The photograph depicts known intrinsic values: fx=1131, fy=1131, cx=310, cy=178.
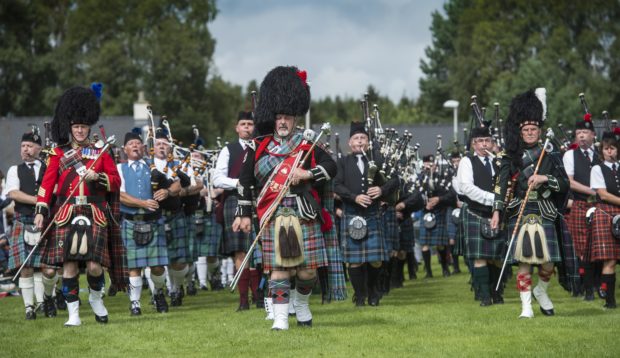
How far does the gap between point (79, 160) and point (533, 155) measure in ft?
12.7

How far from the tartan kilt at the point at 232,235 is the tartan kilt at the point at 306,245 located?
7.28 ft

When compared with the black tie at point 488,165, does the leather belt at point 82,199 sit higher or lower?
lower

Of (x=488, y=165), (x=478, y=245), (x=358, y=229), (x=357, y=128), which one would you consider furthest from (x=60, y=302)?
(x=488, y=165)

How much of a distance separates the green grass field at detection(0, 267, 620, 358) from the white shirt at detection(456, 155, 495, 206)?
104 cm

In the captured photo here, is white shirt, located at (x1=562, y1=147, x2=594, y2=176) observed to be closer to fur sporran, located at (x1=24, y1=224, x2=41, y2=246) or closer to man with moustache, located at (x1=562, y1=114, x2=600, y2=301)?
man with moustache, located at (x1=562, y1=114, x2=600, y2=301)

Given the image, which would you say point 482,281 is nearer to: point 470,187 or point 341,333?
point 470,187

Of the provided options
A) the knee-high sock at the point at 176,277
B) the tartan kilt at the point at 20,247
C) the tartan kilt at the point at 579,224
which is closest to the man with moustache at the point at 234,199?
the knee-high sock at the point at 176,277

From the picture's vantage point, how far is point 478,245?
36.3 ft

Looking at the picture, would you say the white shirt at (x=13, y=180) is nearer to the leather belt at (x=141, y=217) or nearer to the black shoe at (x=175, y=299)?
the leather belt at (x=141, y=217)

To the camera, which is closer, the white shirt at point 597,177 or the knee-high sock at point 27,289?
the white shirt at point 597,177

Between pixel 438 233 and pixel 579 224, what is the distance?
5.41 m

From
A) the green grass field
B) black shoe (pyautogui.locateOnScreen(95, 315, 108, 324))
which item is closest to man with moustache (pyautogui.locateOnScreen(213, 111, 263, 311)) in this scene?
the green grass field

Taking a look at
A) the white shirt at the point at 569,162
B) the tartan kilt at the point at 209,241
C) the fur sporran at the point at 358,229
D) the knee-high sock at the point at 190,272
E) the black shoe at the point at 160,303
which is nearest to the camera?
the black shoe at the point at 160,303

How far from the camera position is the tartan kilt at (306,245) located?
871 cm
